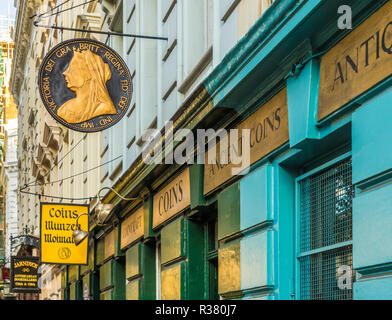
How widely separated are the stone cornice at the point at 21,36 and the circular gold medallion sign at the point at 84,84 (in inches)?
931

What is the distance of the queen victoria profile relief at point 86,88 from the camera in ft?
41.4

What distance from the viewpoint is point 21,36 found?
41.1 metres

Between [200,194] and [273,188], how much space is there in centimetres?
225

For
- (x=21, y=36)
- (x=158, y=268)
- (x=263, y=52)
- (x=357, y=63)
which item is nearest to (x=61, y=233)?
(x=158, y=268)

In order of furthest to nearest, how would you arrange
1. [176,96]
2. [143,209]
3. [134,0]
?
1. [134,0]
2. [143,209]
3. [176,96]

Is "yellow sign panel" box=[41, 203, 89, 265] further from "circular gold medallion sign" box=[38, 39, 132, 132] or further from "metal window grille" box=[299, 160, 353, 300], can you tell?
"metal window grille" box=[299, 160, 353, 300]

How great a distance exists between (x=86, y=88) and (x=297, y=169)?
535cm

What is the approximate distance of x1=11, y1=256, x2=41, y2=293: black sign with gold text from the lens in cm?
2833

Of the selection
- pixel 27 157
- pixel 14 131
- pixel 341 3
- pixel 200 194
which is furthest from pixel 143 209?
pixel 14 131

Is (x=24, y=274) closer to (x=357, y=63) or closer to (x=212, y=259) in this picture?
(x=212, y=259)

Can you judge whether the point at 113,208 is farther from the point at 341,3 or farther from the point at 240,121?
the point at 341,3

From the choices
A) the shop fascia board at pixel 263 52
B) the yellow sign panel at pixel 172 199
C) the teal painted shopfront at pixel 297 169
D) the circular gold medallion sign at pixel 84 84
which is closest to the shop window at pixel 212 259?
the teal painted shopfront at pixel 297 169

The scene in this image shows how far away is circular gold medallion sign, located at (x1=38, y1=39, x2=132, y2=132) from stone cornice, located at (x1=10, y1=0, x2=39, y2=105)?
77.6 ft

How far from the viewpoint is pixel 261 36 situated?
7.79 meters
